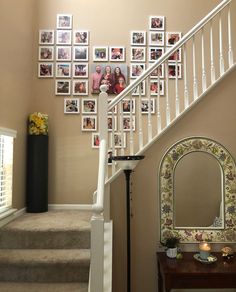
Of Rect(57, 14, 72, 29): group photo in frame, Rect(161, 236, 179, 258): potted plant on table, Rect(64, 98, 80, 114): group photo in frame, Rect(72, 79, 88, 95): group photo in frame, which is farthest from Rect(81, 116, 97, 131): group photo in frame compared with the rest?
Rect(161, 236, 179, 258): potted plant on table

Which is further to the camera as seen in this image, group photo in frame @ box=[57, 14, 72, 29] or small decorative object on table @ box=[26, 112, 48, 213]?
group photo in frame @ box=[57, 14, 72, 29]

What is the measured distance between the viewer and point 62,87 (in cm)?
425

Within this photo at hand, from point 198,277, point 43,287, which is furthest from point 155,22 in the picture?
point 43,287

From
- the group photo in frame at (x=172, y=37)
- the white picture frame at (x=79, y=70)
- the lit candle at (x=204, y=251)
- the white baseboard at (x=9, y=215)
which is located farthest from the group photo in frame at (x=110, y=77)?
the lit candle at (x=204, y=251)

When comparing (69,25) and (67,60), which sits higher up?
(69,25)

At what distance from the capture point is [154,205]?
316 cm

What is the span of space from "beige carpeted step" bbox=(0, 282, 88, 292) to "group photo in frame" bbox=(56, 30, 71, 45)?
10.8ft

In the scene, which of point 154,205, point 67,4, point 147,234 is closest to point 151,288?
point 147,234

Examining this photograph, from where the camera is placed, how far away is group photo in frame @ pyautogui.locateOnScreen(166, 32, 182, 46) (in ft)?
14.3

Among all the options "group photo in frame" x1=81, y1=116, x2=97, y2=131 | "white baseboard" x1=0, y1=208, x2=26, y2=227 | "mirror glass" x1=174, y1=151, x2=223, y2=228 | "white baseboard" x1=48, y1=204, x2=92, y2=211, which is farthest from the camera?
"group photo in frame" x1=81, y1=116, x2=97, y2=131

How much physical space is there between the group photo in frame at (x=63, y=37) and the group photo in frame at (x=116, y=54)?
658mm

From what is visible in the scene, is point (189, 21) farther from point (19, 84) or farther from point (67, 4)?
point (19, 84)

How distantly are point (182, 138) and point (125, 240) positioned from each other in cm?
128

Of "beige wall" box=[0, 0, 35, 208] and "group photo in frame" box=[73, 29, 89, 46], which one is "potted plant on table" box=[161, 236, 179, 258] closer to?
"beige wall" box=[0, 0, 35, 208]
